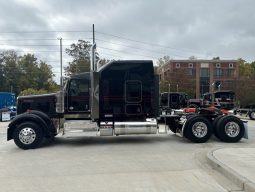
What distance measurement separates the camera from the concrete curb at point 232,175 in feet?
23.6

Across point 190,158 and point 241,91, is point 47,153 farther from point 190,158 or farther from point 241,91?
point 241,91

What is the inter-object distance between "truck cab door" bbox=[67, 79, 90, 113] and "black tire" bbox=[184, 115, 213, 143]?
3.88 m

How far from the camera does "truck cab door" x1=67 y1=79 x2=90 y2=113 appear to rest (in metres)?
14.8

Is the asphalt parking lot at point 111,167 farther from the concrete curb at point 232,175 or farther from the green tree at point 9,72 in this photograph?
the green tree at point 9,72

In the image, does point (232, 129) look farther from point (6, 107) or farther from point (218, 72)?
point (218, 72)

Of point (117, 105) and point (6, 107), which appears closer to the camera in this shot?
point (117, 105)

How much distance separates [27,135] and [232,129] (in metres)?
7.64

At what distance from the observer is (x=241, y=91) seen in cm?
6406

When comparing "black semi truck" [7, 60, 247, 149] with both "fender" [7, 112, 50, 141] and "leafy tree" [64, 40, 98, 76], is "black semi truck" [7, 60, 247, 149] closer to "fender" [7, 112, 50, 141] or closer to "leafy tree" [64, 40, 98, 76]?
"fender" [7, 112, 50, 141]

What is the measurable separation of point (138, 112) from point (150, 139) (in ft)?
5.32

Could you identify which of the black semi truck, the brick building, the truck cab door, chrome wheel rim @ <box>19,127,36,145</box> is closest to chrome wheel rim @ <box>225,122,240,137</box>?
the black semi truck

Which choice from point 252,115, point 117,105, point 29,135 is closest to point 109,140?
point 117,105

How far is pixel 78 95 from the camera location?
14852 mm

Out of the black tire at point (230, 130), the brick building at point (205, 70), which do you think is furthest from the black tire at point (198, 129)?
the brick building at point (205, 70)
